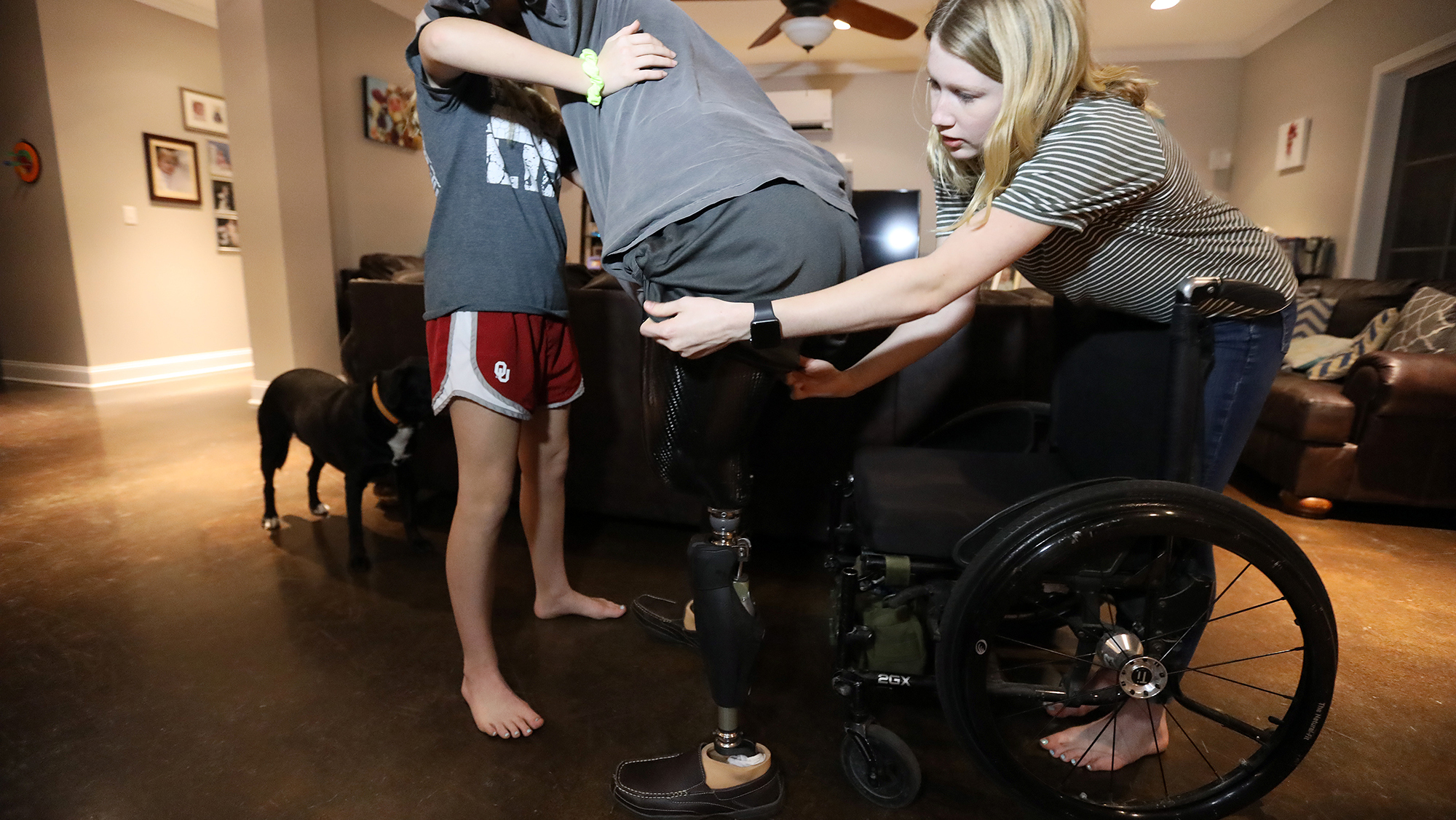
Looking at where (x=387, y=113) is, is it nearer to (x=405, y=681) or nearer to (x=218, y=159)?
(x=218, y=159)

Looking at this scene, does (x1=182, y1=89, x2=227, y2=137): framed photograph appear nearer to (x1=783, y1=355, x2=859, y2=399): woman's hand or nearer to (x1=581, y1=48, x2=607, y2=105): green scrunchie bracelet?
(x1=581, y1=48, x2=607, y2=105): green scrunchie bracelet

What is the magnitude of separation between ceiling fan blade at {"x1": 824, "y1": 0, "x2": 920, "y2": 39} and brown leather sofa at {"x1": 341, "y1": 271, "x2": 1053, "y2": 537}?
10.3 ft

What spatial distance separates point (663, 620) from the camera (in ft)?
4.92

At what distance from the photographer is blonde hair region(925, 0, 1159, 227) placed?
773 mm

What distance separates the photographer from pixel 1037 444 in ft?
4.43

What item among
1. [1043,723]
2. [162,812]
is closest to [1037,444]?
[1043,723]

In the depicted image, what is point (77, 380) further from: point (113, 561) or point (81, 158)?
point (113, 561)

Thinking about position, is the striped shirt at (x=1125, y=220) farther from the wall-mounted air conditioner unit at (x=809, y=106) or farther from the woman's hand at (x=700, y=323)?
the wall-mounted air conditioner unit at (x=809, y=106)

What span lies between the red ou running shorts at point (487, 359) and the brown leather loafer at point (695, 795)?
0.62m

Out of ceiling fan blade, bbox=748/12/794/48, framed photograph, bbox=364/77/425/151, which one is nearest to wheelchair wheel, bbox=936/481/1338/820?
ceiling fan blade, bbox=748/12/794/48

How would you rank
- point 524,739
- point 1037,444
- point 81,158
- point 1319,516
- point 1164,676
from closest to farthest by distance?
1. point 1164,676
2. point 524,739
3. point 1037,444
4. point 1319,516
5. point 81,158

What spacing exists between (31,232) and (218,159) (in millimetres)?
1259

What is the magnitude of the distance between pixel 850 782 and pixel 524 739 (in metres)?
0.57


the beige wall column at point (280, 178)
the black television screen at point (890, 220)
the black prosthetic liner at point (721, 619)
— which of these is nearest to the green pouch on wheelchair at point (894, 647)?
the black prosthetic liner at point (721, 619)
